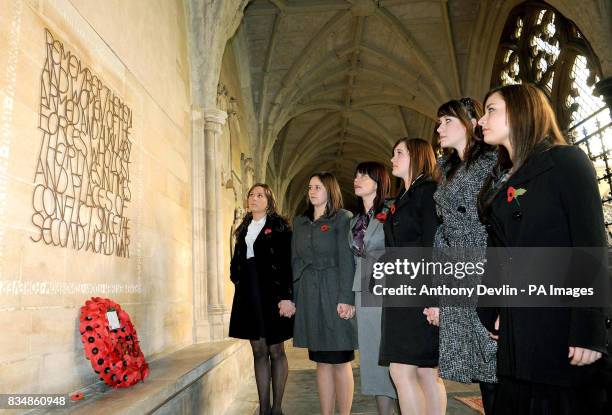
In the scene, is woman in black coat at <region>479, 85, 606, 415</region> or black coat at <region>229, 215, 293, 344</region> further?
black coat at <region>229, 215, 293, 344</region>

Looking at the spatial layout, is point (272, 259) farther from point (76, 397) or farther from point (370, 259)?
point (76, 397)

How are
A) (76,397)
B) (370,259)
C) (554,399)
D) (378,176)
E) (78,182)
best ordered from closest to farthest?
(554,399) < (76,397) < (78,182) < (370,259) < (378,176)

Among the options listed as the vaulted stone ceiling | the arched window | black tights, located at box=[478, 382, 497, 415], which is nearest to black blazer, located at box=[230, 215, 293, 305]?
black tights, located at box=[478, 382, 497, 415]

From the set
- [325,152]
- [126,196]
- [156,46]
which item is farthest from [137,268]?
[325,152]

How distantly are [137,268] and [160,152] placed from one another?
111cm

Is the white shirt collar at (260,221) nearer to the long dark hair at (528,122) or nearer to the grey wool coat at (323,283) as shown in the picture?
the grey wool coat at (323,283)

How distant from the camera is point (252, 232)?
10.8ft

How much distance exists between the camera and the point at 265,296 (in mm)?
3117

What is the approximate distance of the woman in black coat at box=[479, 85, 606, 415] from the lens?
4.15 ft

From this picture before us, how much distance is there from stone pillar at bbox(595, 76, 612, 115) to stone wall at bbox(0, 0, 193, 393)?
5.19 m

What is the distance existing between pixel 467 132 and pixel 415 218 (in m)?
0.46

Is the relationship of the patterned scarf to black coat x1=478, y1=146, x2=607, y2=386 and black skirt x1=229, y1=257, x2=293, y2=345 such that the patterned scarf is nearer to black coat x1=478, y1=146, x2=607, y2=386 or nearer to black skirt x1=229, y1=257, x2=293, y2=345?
black skirt x1=229, y1=257, x2=293, y2=345

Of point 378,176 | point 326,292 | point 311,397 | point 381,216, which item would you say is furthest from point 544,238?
point 311,397

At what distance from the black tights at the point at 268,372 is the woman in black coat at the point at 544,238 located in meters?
1.78
